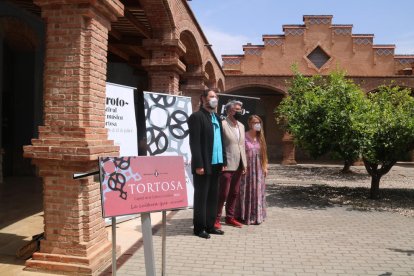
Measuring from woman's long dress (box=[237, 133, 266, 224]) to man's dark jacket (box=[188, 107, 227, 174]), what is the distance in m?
1.19

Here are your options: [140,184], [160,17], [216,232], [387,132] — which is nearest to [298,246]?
[216,232]

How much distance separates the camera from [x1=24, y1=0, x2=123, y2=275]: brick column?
3.84 m

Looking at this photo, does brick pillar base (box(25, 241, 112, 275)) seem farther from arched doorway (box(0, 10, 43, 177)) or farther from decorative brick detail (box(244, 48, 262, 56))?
decorative brick detail (box(244, 48, 262, 56))

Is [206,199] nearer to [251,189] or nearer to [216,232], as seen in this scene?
[216,232]

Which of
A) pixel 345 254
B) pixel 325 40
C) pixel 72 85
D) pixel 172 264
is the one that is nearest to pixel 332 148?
pixel 345 254

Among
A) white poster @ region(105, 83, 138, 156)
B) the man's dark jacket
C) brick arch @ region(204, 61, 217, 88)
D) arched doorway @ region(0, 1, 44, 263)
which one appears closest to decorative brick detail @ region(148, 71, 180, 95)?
white poster @ region(105, 83, 138, 156)

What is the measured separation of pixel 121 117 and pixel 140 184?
2837 millimetres

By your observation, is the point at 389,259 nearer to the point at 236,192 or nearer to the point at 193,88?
the point at 236,192

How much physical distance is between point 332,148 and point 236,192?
3.76 meters

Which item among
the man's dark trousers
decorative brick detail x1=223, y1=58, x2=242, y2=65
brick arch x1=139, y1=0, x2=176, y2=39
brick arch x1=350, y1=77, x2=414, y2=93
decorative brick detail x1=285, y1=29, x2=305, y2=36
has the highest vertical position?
decorative brick detail x1=285, y1=29, x2=305, y2=36

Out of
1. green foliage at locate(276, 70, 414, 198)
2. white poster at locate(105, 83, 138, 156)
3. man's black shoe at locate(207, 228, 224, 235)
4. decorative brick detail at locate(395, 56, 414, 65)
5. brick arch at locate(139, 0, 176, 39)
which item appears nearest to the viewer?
man's black shoe at locate(207, 228, 224, 235)

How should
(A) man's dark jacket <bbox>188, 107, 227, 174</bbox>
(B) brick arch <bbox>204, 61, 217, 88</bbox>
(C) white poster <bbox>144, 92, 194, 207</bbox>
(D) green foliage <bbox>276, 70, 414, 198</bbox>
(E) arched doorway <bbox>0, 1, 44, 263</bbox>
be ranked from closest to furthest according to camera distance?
(A) man's dark jacket <bbox>188, 107, 227, 174</bbox> → (C) white poster <bbox>144, 92, 194, 207</bbox> → (D) green foliage <bbox>276, 70, 414, 198</bbox> → (E) arched doorway <bbox>0, 1, 44, 263</bbox> → (B) brick arch <bbox>204, 61, 217, 88</bbox>

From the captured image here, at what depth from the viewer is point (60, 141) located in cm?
385

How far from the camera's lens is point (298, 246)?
499 centimetres
